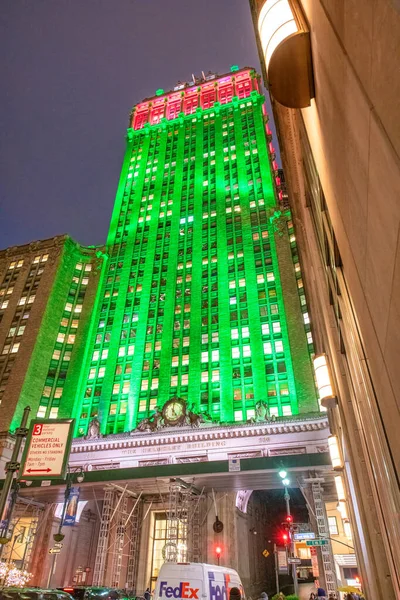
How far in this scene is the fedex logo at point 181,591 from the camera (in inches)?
Answer: 488

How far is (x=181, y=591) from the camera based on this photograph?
41.0 ft

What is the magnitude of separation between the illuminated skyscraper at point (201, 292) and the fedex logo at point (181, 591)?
30.4 metres

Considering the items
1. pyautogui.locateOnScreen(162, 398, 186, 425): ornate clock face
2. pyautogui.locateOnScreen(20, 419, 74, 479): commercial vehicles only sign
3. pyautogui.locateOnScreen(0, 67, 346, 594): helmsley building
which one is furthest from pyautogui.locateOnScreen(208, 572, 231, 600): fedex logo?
pyautogui.locateOnScreen(162, 398, 186, 425): ornate clock face

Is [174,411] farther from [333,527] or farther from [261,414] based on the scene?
[333,527]

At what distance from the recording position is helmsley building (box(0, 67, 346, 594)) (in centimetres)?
3059

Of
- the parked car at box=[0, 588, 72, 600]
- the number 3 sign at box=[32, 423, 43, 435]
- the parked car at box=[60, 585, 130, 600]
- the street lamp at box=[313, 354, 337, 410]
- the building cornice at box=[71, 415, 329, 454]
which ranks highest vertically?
the building cornice at box=[71, 415, 329, 454]

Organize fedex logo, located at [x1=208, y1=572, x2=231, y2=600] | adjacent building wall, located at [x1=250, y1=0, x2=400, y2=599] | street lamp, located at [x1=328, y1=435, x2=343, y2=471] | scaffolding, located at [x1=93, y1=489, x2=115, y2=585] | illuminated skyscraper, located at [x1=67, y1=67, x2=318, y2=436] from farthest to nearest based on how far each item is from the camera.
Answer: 1. illuminated skyscraper, located at [x1=67, y1=67, x2=318, y2=436]
2. scaffolding, located at [x1=93, y1=489, x2=115, y2=585]
3. street lamp, located at [x1=328, y1=435, x2=343, y2=471]
4. fedex logo, located at [x1=208, y1=572, x2=231, y2=600]
5. adjacent building wall, located at [x1=250, y1=0, x2=400, y2=599]

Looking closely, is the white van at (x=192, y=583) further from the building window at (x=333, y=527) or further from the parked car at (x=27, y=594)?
the building window at (x=333, y=527)

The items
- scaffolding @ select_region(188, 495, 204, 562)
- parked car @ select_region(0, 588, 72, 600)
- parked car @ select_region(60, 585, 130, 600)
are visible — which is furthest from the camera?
scaffolding @ select_region(188, 495, 204, 562)

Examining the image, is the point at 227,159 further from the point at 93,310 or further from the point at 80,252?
the point at 93,310

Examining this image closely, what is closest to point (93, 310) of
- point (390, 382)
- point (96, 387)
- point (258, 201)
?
point (96, 387)

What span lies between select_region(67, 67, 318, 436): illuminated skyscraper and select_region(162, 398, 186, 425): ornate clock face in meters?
2.97

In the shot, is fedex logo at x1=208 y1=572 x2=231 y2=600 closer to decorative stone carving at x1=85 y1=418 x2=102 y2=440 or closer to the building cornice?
the building cornice

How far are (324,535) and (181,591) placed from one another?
1644cm
